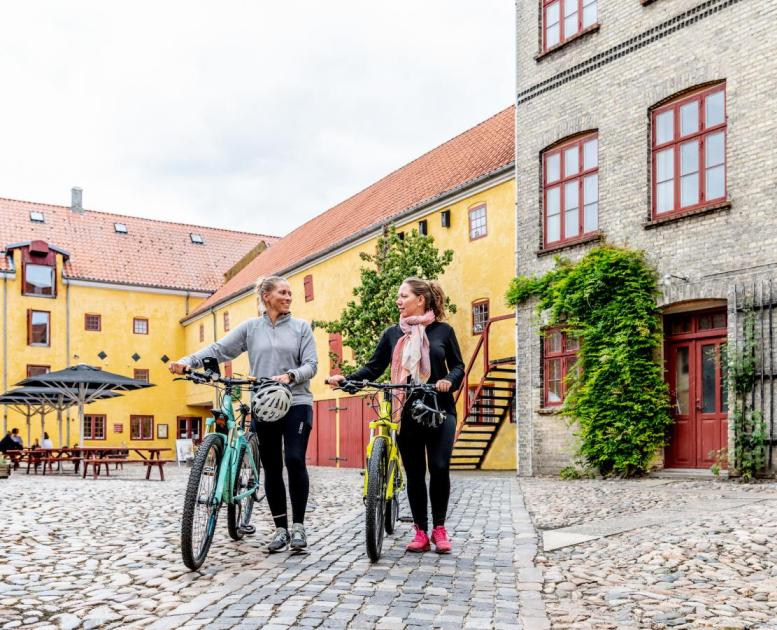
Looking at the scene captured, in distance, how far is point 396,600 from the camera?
4.54 metres

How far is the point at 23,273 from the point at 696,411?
3275 centimetres

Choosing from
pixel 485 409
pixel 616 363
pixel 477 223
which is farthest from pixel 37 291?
pixel 616 363

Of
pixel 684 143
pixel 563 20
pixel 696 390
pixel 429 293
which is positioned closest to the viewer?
pixel 429 293

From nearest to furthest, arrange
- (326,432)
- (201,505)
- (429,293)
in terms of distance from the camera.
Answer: (201,505) < (429,293) < (326,432)

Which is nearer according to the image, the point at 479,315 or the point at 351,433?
the point at 479,315

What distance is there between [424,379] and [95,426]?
35760mm

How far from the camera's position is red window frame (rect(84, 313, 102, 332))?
130ft

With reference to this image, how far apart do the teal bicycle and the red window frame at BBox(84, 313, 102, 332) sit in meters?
35.5

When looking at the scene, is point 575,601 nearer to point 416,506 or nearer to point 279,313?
point 416,506

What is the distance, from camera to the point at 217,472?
5.53 metres

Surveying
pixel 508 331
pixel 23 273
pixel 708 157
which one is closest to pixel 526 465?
pixel 508 331

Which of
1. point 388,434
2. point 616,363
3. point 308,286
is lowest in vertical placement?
point 388,434

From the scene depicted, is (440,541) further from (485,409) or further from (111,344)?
(111,344)

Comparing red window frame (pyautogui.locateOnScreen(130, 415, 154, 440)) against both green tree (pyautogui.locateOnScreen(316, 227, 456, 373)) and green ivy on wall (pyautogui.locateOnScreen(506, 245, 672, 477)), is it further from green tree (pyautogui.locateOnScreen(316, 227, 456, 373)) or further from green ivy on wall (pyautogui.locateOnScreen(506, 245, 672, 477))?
green ivy on wall (pyautogui.locateOnScreen(506, 245, 672, 477))
